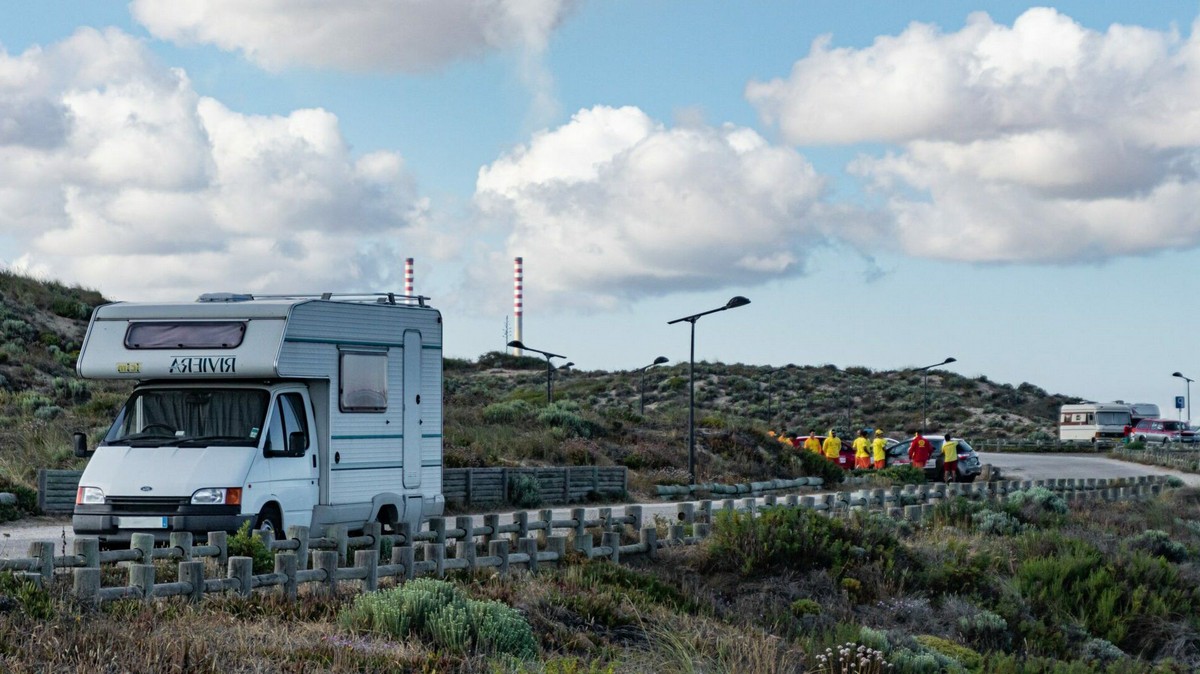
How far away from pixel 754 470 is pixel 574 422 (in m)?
5.26

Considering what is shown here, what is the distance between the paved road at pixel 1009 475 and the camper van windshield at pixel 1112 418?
9660 millimetres

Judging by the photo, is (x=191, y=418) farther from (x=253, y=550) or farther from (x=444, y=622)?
(x=444, y=622)

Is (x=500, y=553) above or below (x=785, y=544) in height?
above

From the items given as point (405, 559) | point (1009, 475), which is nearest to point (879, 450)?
point (1009, 475)

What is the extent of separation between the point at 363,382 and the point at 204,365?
1847mm

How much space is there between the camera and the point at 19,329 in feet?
136

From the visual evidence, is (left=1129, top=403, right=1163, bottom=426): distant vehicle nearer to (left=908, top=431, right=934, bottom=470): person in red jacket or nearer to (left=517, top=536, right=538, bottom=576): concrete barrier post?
(left=908, top=431, right=934, bottom=470): person in red jacket

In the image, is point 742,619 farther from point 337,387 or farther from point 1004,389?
point 1004,389

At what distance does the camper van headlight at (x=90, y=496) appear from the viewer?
13.8 meters

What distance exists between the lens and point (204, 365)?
14.4 meters

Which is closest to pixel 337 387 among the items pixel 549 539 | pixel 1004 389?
pixel 549 539

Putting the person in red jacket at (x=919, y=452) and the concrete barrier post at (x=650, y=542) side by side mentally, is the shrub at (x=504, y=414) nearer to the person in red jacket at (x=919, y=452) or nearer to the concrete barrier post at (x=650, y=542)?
the person in red jacket at (x=919, y=452)

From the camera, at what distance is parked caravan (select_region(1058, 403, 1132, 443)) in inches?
2844

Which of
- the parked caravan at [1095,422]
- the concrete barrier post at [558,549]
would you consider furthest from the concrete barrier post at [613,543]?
the parked caravan at [1095,422]
